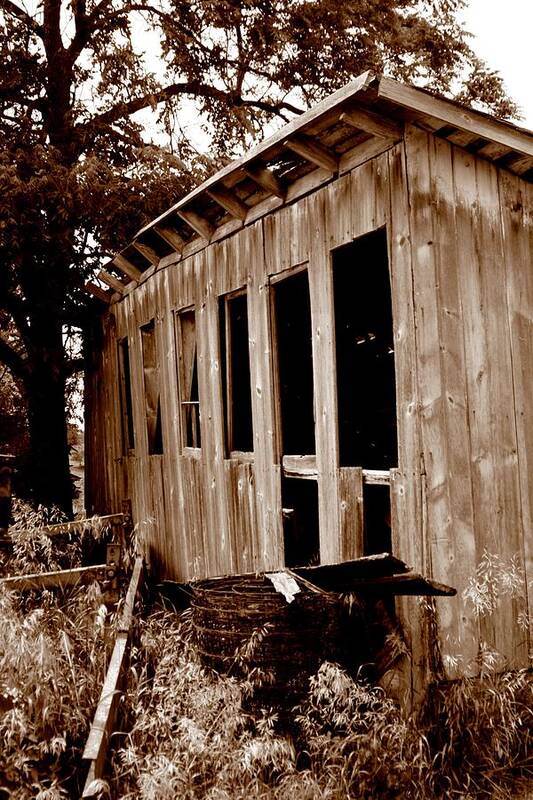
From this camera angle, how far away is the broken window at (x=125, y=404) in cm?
1250

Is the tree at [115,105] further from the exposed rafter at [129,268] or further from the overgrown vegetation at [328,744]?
the overgrown vegetation at [328,744]

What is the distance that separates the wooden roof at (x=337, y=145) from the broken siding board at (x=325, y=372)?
0.31 metres

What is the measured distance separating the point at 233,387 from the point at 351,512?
2.67 m

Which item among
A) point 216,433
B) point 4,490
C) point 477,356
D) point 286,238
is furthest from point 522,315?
point 4,490

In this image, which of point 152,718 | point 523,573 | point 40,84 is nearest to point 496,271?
point 523,573

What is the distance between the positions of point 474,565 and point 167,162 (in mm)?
9436

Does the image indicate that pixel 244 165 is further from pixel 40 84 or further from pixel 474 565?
pixel 40 84

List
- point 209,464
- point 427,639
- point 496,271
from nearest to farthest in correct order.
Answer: point 427,639
point 496,271
point 209,464

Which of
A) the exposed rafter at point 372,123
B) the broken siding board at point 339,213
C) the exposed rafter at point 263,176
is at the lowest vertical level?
the broken siding board at point 339,213

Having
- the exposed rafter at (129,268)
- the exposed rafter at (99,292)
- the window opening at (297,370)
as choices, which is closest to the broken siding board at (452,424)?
the window opening at (297,370)

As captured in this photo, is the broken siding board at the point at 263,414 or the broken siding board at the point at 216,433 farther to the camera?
the broken siding board at the point at 216,433

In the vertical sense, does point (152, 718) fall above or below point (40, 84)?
below

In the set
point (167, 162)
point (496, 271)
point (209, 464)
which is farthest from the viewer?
point (167, 162)

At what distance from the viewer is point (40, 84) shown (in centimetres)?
1428
